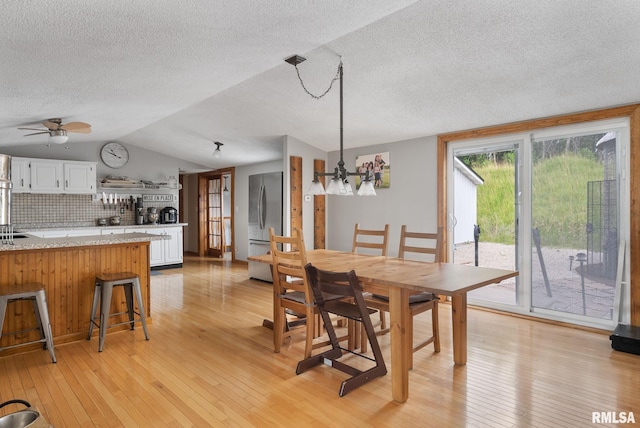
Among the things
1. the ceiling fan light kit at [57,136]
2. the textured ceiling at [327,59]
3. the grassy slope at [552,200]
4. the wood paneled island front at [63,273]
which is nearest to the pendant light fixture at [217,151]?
the textured ceiling at [327,59]

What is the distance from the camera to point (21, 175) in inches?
228

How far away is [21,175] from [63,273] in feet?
11.2

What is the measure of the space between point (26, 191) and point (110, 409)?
5.04 m

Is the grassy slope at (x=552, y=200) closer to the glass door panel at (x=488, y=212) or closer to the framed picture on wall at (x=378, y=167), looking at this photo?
the glass door panel at (x=488, y=212)

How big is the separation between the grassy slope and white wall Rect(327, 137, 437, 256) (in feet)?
2.30

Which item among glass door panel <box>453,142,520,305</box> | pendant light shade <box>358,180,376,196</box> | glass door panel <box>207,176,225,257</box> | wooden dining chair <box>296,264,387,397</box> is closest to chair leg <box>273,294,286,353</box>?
wooden dining chair <box>296,264,387,397</box>

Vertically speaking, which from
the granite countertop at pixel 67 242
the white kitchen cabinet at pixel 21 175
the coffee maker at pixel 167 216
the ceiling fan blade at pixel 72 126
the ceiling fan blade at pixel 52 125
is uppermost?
the ceiling fan blade at pixel 52 125

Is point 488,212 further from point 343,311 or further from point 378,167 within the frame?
point 343,311

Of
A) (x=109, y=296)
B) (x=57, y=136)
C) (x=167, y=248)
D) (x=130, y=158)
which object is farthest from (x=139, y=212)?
(x=109, y=296)

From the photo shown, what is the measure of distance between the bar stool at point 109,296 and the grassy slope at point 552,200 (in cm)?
377

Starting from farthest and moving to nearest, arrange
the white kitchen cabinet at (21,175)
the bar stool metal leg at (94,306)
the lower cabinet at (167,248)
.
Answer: the lower cabinet at (167,248)
the white kitchen cabinet at (21,175)
the bar stool metal leg at (94,306)

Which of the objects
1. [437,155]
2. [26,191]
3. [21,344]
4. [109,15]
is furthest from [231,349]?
[26,191]

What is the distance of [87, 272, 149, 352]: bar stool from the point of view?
10.6 feet

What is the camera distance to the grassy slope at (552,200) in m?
3.85
